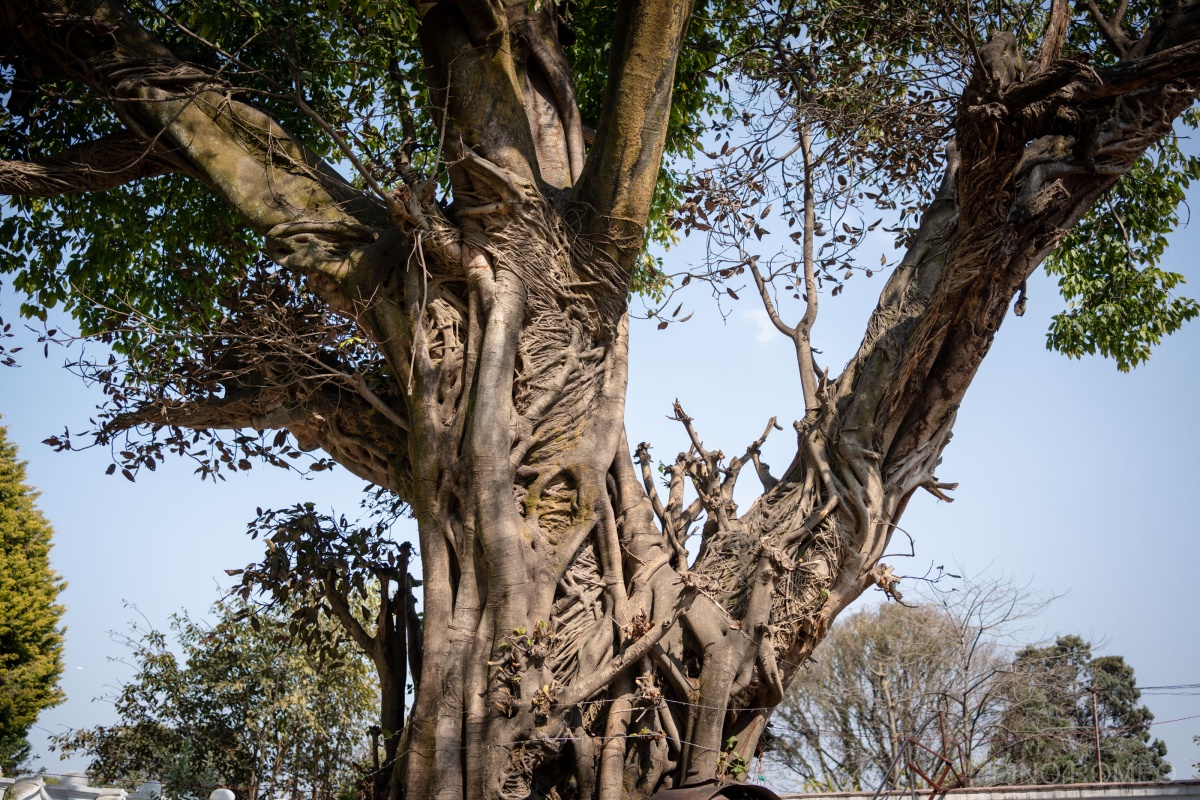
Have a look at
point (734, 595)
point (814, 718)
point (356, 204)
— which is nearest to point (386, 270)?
point (356, 204)

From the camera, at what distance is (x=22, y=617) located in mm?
20188

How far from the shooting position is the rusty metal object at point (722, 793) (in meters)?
3.83

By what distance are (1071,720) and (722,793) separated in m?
20.1

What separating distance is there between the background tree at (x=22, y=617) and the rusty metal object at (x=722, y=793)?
1956 cm

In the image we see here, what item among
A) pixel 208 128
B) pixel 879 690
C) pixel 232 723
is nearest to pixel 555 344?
pixel 208 128

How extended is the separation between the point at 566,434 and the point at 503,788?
1.75m

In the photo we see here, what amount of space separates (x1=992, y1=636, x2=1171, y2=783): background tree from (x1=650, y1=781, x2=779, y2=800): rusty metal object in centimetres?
1393

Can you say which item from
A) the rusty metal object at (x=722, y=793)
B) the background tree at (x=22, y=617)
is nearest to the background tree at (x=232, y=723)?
the rusty metal object at (x=722, y=793)

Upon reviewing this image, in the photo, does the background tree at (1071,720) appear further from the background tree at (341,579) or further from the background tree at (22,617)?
the background tree at (22,617)

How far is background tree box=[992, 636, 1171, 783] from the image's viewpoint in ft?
59.4

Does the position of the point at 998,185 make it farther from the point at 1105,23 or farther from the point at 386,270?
the point at 386,270

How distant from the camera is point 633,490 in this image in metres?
5.56

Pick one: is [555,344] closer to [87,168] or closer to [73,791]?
[87,168]

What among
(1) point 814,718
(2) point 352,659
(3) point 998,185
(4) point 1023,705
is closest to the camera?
(3) point 998,185
